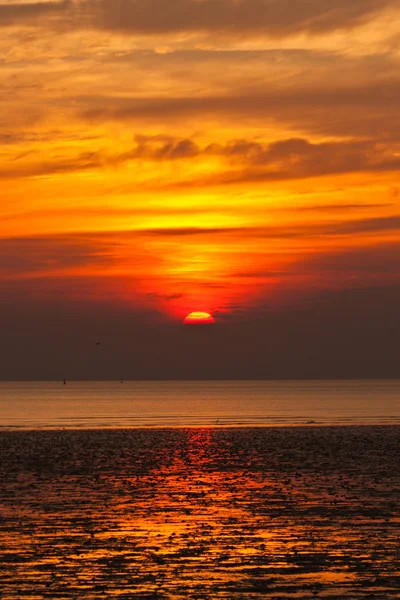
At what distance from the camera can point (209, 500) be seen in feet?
125

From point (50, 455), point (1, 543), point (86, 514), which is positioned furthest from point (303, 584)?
point (50, 455)

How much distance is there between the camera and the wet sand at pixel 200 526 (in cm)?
2220

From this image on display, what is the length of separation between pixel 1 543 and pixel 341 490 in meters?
18.5

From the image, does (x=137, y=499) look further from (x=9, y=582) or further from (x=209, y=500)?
(x=9, y=582)

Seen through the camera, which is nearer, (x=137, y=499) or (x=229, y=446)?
(x=137, y=499)

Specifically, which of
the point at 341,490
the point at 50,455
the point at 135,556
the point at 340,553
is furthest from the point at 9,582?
the point at 50,455

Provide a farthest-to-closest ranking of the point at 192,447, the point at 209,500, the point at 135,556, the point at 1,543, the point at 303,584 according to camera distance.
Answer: the point at 192,447, the point at 209,500, the point at 1,543, the point at 135,556, the point at 303,584

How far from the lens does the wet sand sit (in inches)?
874

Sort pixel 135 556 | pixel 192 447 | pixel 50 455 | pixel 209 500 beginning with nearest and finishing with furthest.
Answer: pixel 135 556
pixel 209 500
pixel 50 455
pixel 192 447

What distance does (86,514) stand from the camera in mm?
34250

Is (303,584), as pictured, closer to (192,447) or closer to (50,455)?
(50,455)

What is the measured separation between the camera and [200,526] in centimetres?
3103

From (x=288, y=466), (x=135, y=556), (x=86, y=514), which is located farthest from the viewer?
(x=288, y=466)

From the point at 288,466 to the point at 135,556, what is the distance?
100ft
